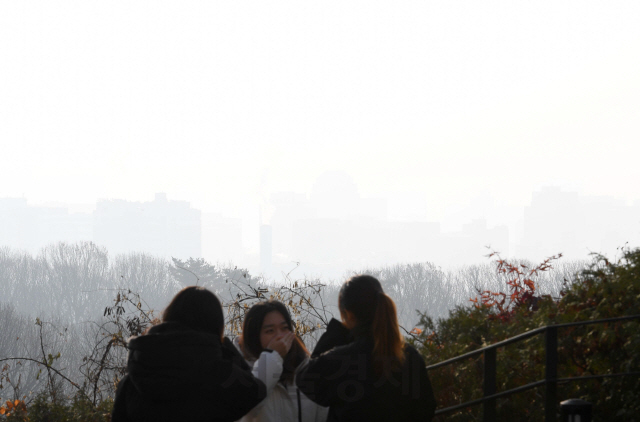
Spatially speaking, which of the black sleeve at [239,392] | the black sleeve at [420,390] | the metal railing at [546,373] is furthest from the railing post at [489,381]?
the black sleeve at [239,392]

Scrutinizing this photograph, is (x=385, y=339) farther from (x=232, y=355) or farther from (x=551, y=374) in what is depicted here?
(x=551, y=374)

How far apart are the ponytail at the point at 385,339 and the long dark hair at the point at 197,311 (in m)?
0.67

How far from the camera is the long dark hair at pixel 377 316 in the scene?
2.68 metres

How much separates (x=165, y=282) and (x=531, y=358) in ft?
225

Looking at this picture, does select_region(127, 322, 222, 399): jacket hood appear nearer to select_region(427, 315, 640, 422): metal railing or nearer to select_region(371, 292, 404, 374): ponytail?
select_region(371, 292, 404, 374): ponytail

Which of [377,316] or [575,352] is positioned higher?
[377,316]

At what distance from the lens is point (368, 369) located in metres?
2.69

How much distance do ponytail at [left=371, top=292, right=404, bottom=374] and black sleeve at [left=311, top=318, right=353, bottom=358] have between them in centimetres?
18

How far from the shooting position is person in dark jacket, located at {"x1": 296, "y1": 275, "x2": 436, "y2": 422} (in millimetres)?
2691

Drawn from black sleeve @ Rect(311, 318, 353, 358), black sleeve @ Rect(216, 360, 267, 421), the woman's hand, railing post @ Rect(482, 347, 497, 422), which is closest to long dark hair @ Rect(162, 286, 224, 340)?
black sleeve @ Rect(216, 360, 267, 421)

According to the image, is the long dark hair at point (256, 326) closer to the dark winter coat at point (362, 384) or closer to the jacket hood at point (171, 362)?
the dark winter coat at point (362, 384)

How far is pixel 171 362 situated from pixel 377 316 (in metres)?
0.87

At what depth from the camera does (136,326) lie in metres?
8.20

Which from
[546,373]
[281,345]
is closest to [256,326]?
[281,345]
